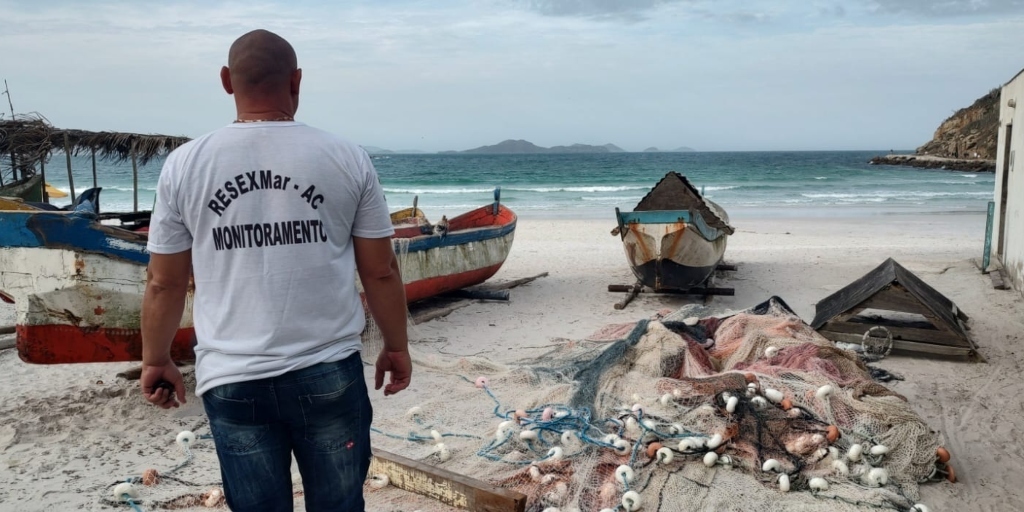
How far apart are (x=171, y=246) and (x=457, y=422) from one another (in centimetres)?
306

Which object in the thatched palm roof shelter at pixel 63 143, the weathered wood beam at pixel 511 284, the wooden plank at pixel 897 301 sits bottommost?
the weathered wood beam at pixel 511 284

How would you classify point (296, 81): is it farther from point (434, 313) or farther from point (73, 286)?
point (434, 313)

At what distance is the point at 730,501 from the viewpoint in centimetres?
366

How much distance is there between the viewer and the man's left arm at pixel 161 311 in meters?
2.13

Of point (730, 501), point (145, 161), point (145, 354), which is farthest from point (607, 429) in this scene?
point (145, 161)

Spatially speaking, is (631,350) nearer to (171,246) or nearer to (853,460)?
(853,460)

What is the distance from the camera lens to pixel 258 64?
6.93 ft

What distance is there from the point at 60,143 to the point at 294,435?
7907 millimetres

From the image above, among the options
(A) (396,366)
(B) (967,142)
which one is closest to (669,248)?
(A) (396,366)

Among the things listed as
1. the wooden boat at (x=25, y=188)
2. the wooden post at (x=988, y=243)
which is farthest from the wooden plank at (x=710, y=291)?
the wooden boat at (x=25, y=188)

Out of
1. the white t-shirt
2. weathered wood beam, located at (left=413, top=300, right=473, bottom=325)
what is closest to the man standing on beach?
the white t-shirt

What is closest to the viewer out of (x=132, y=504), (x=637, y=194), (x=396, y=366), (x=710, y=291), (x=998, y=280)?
(x=396, y=366)

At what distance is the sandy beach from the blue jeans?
5.19 feet

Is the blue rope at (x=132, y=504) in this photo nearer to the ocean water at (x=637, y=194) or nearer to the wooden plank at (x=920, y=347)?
the wooden plank at (x=920, y=347)
